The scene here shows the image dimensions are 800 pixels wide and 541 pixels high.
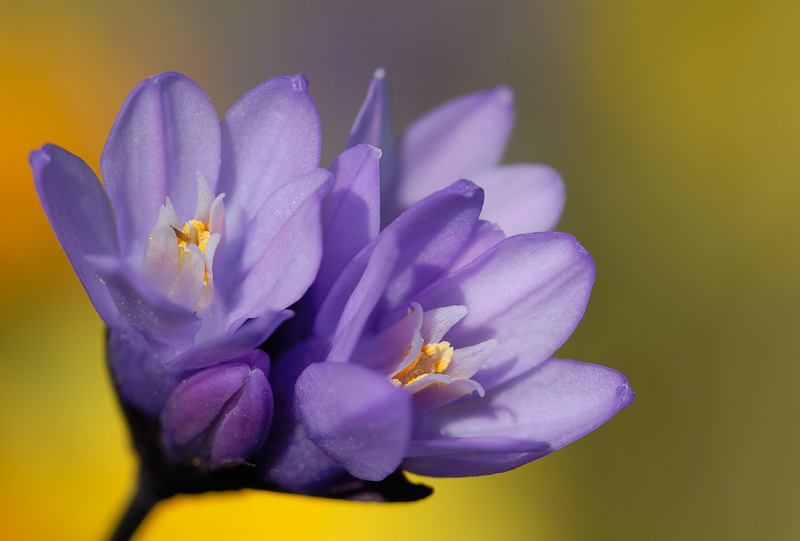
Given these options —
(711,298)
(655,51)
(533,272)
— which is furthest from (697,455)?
(533,272)

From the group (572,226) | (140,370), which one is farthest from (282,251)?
(572,226)

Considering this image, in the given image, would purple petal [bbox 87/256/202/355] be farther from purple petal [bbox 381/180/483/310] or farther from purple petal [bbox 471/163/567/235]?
purple petal [bbox 471/163/567/235]

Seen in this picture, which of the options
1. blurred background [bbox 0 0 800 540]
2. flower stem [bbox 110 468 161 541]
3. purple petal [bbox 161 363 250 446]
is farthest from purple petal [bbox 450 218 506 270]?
blurred background [bbox 0 0 800 540]

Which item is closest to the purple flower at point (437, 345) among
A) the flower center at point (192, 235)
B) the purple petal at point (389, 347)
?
the purple petal at point (389, 347)

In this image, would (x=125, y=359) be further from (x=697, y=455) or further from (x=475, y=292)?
(x=697, y=455)

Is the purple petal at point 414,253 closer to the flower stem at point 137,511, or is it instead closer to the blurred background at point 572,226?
the flower stem at point 137,511
